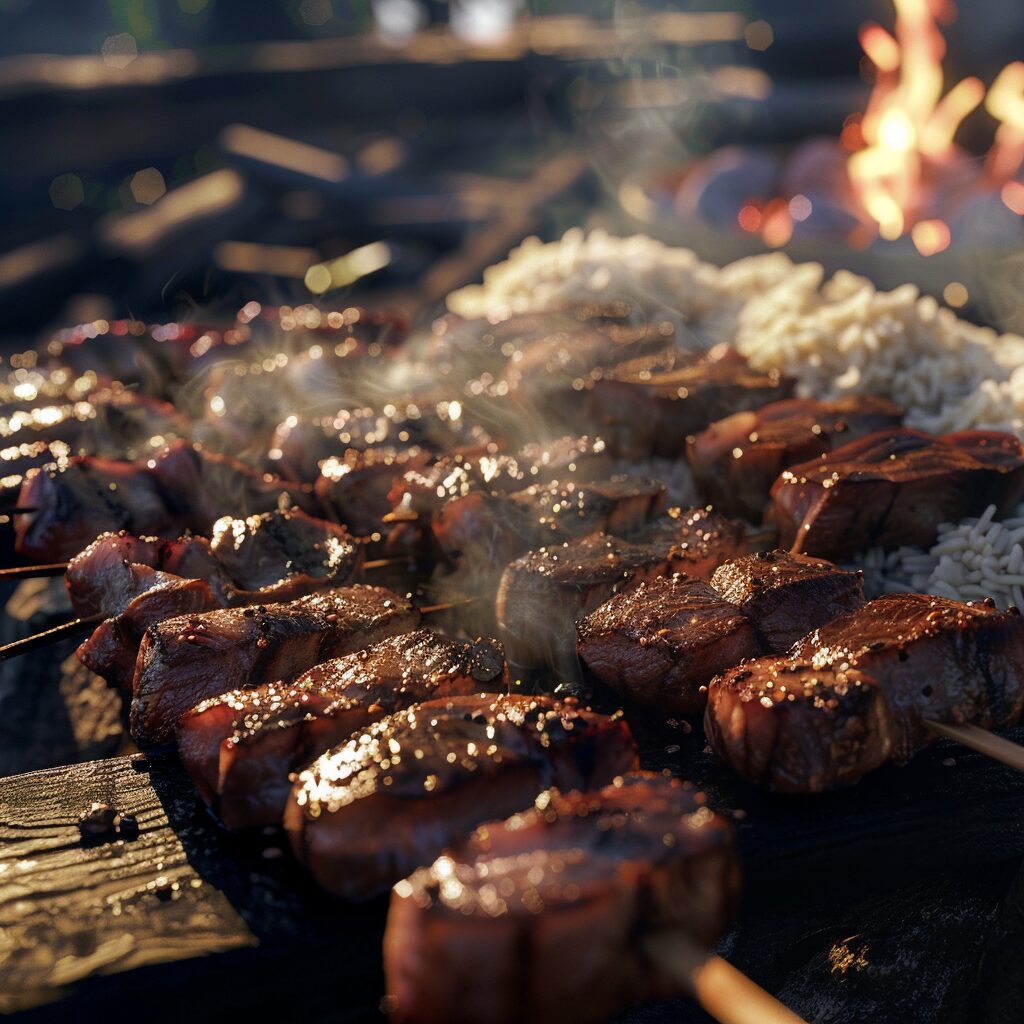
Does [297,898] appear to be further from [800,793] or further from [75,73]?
[75,73]

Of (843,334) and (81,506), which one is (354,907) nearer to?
(81,506)

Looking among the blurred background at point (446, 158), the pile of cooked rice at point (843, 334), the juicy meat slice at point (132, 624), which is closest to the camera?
the juicy meat slice at point (132, 624)

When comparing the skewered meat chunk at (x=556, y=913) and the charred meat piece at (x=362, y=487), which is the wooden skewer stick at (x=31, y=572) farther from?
the skewered meat chunk at (x=556, y=913)

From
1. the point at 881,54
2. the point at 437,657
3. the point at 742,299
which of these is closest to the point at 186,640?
the point at 437,657

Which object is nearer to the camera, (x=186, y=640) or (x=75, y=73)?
(x=186, y=640)

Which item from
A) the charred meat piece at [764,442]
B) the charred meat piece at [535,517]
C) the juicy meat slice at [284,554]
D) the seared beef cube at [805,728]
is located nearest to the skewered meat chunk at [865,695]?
the seared beef cube at [805,728]

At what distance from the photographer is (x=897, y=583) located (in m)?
3.29

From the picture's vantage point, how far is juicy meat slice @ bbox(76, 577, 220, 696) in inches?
108

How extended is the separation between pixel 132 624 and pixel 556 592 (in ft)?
4.13

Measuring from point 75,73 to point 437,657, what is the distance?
14.8 metres

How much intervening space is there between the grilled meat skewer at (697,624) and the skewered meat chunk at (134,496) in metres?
1.70

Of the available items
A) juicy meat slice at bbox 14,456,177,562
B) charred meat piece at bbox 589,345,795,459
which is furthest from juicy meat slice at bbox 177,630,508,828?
charred meat piece at bbox 589,345,795,459

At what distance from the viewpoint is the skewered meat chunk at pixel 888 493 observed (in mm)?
3129

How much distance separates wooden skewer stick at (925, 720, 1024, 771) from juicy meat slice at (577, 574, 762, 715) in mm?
531
